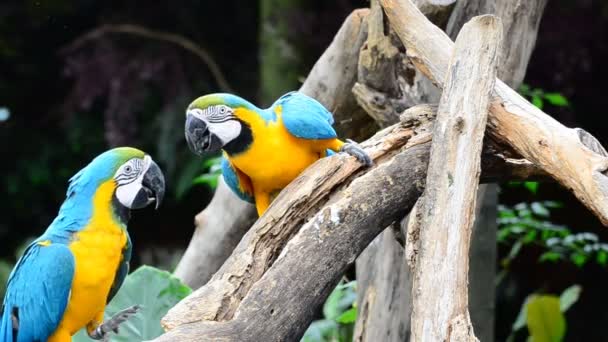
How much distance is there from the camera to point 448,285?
1423mm

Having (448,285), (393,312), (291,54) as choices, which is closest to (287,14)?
(291,54)

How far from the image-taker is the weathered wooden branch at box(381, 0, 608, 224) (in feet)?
4.78

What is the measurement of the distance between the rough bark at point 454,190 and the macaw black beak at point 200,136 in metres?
0.43

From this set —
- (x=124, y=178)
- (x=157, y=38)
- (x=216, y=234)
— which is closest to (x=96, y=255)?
(x=124, y=178)

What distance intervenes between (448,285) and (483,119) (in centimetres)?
35

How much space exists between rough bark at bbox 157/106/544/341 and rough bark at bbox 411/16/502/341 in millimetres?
109

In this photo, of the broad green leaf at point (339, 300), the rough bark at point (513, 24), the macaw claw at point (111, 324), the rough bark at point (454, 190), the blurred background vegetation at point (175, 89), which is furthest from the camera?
the blurred background vegetation at point (175, 89)

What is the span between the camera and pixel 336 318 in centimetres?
257

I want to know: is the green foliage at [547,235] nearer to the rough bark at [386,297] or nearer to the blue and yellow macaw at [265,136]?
the rough bark at [386,297]

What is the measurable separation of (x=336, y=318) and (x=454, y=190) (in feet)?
3.67

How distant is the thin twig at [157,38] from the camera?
3.67 metres

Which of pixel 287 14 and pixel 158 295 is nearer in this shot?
pixel 158 295

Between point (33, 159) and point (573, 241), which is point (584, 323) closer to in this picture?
point (573, 241)

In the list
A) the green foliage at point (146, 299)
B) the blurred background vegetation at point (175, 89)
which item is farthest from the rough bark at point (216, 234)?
the blurred background vegetation at point (175, 89)
